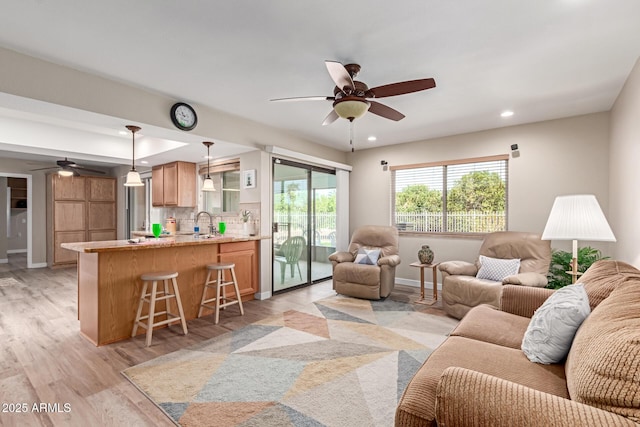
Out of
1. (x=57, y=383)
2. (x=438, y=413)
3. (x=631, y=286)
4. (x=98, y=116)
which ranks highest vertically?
(x=98, y=116)

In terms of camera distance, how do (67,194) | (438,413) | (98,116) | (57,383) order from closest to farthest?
(438,413)
(57,383)
(98,116)
(67,194)

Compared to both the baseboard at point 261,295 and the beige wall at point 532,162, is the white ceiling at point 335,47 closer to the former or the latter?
the beige wall at point 532,162

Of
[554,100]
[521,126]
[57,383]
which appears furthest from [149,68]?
[521,126]

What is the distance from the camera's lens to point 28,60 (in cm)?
252

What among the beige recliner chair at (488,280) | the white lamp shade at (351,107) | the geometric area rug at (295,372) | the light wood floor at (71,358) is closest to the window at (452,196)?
the beige recliner chair at (488,280)

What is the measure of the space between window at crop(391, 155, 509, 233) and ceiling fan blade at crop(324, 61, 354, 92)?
3.18 meters

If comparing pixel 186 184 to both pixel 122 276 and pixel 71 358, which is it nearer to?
pixel 122 276

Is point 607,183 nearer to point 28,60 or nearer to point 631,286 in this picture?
point 631,286

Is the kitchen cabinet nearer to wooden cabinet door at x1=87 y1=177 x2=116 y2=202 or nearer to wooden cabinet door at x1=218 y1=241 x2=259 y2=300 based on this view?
wooden cabinet door at x1=87 y1=177 x2=116 y2=202

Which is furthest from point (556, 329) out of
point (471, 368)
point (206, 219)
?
→ point (206, 219)

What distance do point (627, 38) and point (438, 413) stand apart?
9.76 feet

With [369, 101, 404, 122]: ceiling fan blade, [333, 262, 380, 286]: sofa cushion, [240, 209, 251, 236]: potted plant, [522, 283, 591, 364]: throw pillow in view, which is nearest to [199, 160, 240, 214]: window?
[240, 209, 251, 236]: potted plant

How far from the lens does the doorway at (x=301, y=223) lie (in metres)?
4.92

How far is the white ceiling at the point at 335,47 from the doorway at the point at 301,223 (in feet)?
5.05
